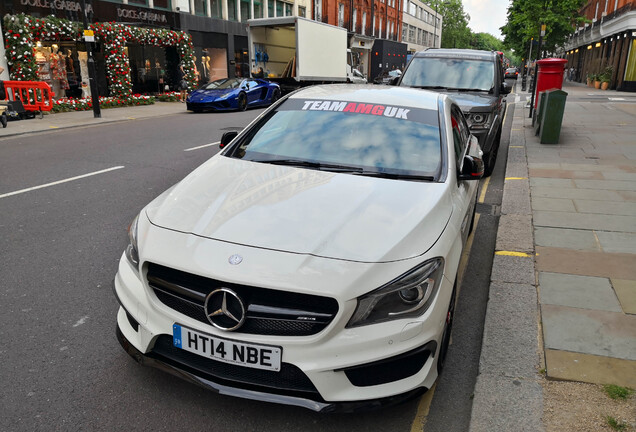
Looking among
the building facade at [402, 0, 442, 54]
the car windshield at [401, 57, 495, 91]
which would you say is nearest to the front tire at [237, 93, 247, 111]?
the car windshield at [401, 57, 495, 91]

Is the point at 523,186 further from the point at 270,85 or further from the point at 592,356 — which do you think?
the point at 270,85

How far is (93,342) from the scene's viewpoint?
133 inches

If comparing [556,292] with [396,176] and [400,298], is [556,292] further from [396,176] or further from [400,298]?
[400,298]

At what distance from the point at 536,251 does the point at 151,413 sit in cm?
394

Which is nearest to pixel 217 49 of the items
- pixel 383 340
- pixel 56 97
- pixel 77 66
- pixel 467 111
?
pixel 77 66

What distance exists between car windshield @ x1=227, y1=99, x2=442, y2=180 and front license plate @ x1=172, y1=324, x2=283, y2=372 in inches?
60.0

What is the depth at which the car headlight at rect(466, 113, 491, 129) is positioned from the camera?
26.6ft

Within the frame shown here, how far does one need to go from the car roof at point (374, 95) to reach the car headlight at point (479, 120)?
3804 mm

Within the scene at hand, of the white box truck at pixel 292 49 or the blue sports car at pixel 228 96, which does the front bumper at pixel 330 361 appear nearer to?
the blue sports car at pixel 228 96

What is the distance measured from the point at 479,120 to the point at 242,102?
543 inches

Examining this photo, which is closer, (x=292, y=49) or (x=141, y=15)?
(x=292, y=49)

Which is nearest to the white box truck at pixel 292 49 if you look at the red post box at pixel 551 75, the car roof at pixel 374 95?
the red post box at pixel 551 75

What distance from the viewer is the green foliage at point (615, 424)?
8.38ft

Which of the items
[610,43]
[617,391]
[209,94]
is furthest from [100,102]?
[610,43]
